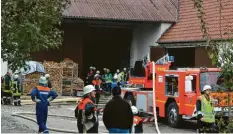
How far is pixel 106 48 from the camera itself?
39031 mm

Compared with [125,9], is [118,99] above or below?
below

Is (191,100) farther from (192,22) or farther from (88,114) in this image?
(192,22)

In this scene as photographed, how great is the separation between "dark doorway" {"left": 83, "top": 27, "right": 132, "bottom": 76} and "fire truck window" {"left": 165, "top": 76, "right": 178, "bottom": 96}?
682 inches

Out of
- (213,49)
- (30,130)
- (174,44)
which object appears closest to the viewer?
(213,49)

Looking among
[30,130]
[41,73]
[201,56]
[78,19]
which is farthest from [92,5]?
[30,130]

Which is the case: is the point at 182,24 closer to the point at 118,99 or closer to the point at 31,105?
the point at 31,105

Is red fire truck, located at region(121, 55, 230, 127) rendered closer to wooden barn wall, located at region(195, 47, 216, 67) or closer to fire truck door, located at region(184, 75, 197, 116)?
fire truck door, located at region(184, 75, 197, 116)

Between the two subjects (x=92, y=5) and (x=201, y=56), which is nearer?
(x=201, y=56)

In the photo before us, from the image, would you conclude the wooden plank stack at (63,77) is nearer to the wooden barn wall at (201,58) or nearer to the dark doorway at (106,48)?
the dark doorway at (106,48)

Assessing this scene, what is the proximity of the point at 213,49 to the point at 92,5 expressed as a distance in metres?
22.2

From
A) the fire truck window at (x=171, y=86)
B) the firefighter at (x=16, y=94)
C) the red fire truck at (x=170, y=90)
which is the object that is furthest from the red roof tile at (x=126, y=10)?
the fire truck window at (x=171, y=86)

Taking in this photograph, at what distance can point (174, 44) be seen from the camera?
29.9 metres

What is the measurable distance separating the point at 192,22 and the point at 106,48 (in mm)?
10701

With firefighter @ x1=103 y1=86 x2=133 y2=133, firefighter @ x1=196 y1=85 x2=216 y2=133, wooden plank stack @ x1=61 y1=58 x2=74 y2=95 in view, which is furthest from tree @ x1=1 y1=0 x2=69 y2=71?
wooden plank stack @ x1=61 y1=58 x2=74 y2=95
